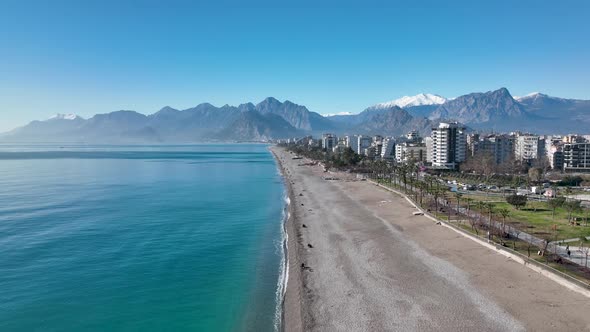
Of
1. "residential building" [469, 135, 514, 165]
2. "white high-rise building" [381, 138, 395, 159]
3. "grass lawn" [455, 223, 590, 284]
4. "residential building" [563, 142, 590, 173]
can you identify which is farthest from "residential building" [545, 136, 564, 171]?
"grass lawn" [455, 223, 590, 284]

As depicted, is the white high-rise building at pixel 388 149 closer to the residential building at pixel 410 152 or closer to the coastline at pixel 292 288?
the residential building at pixel 410 152

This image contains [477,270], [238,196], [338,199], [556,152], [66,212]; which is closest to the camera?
[477,270]

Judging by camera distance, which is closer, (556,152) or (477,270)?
(477,270)

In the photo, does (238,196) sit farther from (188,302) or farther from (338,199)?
(188,302)

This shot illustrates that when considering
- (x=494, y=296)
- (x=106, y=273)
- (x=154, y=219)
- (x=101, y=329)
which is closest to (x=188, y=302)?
(x=101, y=329)

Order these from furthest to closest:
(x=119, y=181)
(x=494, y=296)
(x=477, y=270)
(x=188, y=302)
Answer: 1. (x=119, y=181)
2. (x=477, y=270)
3. (x=188, y=302)
4. (x=494, y=296)

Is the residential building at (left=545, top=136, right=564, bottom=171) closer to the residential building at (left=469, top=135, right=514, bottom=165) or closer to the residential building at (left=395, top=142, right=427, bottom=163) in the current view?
the residential building at (left=469, top=135, right=514, bottom=165)

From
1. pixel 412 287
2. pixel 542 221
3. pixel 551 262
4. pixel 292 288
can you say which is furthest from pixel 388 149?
pixel 292 288
